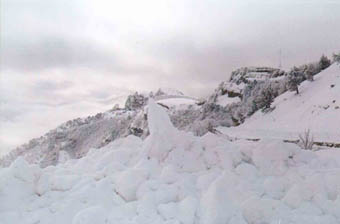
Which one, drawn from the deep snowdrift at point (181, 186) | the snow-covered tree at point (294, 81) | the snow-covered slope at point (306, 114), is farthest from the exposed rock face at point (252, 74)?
the deep snowdrift at point (181, 186)

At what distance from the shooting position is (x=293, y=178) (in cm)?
450

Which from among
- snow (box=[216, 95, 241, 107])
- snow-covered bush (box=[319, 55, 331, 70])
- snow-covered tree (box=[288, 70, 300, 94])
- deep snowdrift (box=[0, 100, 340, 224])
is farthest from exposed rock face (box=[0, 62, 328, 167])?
deep snowdrift (box=[0, 100, 340, 224])

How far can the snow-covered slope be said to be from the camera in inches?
679

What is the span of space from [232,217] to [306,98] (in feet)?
63.6

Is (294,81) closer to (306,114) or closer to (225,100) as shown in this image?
(306,114)

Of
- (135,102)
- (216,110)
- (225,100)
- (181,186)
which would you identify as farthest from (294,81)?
(135,102)

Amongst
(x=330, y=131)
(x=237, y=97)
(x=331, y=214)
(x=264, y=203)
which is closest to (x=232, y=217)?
(x=264, y=203)

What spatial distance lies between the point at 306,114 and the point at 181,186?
55.6ft

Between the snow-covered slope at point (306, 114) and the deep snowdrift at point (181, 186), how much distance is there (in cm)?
1061

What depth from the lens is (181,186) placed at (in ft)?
14.6

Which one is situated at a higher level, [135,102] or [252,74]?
Result: [252,74]

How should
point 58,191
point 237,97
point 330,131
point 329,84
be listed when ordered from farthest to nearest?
1. point 237,97
2. point 329,84
3. point 330,131
4. point 58,191

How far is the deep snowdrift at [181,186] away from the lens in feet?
13.2

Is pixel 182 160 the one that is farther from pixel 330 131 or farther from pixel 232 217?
pixel 330 131
